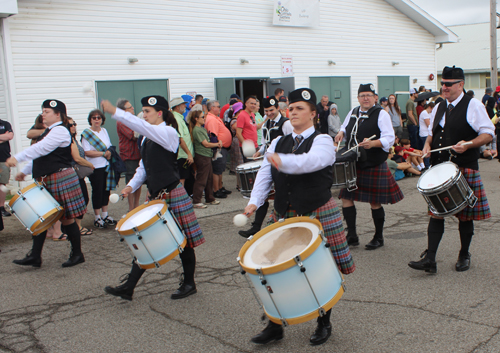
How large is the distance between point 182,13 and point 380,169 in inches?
334

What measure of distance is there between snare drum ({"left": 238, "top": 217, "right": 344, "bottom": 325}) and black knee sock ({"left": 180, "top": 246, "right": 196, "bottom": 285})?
4.34 feet

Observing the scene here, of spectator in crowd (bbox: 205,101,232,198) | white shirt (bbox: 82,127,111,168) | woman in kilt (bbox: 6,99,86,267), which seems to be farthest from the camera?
spectator in crowd (bbox: 205,101,232,198)

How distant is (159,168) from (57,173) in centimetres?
169

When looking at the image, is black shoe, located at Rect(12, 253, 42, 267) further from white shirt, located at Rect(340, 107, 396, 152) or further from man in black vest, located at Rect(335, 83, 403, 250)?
white shirt, located at Rect(340, 107, 396, 152)

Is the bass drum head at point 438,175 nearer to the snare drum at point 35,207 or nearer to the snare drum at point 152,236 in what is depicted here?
the snare drum at point 152,236

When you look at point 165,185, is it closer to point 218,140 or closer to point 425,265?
point 425,265

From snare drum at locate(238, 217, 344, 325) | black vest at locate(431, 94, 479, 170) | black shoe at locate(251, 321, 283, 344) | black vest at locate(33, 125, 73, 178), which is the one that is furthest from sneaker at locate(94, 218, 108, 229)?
black vest at locate(431, 94, 479, 170)

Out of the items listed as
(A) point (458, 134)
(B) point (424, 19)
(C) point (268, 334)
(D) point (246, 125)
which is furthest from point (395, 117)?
(C) point (268, 334)

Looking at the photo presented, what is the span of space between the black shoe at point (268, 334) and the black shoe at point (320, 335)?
0.24m

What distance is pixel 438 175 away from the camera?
14.5ft

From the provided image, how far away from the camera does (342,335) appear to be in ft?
11.1

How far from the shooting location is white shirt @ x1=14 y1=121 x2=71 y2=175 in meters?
4.98

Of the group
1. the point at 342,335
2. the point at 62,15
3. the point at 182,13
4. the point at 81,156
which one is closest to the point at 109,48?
the point at 62,15

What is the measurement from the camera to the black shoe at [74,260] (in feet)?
17.4
